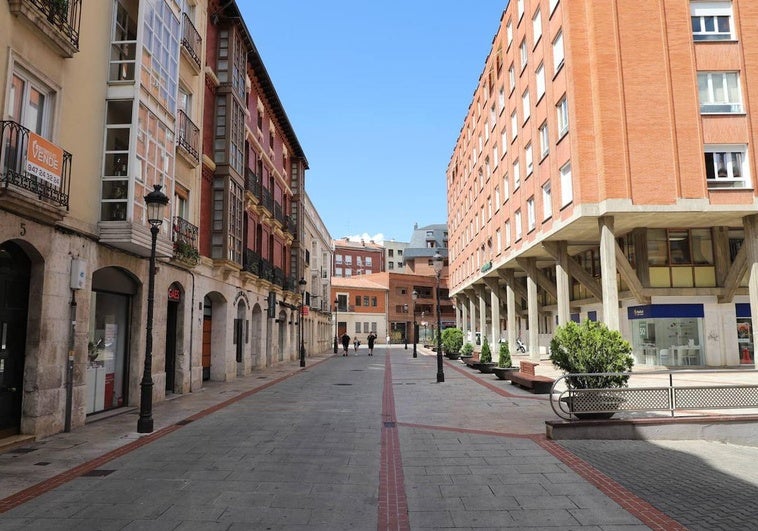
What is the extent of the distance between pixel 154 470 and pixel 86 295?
16.2ft

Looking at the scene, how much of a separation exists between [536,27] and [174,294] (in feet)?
69.3

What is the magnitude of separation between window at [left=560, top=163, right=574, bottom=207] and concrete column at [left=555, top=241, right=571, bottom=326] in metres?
3.26

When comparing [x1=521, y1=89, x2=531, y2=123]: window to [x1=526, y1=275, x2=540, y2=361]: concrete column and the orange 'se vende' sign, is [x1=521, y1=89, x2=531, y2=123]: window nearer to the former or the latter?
[x1=526, y1=275, x2=540, y2=361]: concrete column

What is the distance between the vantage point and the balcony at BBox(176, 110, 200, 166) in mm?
15289

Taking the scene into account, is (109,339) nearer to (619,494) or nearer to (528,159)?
(619,494)

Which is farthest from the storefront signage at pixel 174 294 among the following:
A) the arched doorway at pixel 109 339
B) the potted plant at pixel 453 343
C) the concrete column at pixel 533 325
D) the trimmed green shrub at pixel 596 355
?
the potted plant at pixel 453 343

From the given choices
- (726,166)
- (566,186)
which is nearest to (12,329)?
(566,186)

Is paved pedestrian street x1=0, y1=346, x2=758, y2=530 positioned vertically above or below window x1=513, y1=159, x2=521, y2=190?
below

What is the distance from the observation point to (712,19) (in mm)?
20641

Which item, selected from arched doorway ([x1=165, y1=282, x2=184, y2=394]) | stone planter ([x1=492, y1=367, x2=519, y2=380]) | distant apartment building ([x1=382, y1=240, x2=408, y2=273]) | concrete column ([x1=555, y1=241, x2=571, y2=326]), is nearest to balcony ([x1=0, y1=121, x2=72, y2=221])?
arched doorway ([x1=165, y1=282, x2=184, y2=394])

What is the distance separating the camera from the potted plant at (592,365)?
9.14m

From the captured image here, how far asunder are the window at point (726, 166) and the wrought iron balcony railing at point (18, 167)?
21095 mm

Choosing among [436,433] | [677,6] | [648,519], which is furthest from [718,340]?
[648,519]

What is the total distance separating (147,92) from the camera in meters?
12.2
